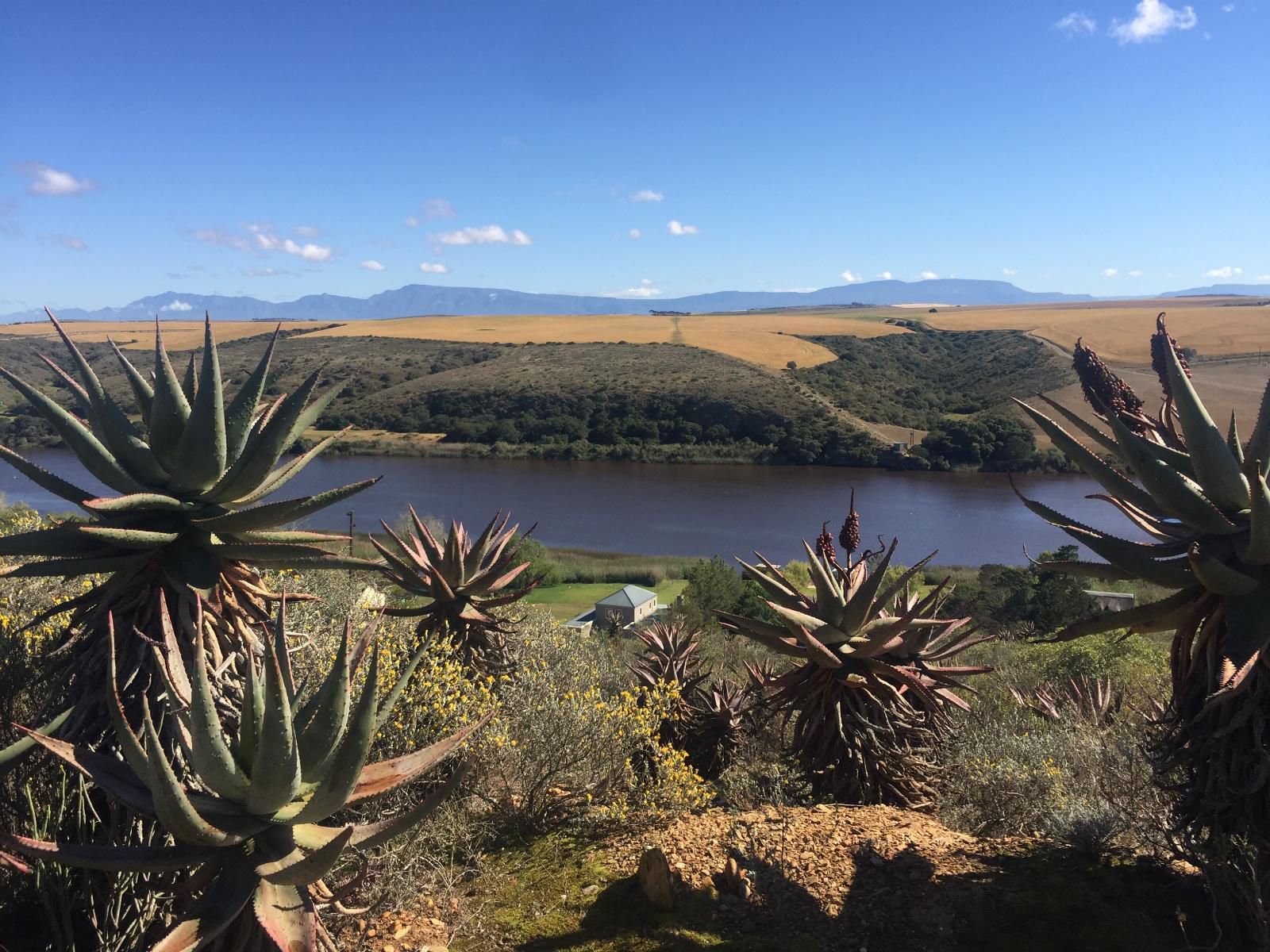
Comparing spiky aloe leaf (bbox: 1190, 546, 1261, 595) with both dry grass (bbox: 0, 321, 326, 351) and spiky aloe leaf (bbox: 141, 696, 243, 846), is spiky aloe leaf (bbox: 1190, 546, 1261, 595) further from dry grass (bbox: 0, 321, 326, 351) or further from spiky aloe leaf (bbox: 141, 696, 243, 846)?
dry grass (bbox: 0, 321, 326, 351)

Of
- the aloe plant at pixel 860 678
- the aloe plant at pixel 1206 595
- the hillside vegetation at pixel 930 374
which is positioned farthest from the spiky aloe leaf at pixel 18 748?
the hillside vegetation at pixel 930 374

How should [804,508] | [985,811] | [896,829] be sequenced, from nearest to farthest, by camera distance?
[896,829] < [985,811] < [804,508]

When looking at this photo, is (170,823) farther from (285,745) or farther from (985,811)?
(985,811)

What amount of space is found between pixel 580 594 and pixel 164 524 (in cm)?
2670

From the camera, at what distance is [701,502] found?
159ft

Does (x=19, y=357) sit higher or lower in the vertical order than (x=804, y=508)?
higher

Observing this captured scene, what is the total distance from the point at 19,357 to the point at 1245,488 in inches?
3417

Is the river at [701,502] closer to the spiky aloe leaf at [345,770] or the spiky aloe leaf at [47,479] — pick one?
the spiky aloe leaf at [47,479]

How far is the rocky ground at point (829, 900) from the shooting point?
137 inches

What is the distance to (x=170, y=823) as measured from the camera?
2.25m

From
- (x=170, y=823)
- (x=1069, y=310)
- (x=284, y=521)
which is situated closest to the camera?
(x=170, y=823)

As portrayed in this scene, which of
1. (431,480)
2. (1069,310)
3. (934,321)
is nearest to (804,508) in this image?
(431,480)

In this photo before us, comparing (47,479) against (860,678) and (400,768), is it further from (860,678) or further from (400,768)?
(860,678)

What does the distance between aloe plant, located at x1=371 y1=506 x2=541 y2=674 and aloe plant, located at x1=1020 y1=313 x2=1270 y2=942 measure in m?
4.40
